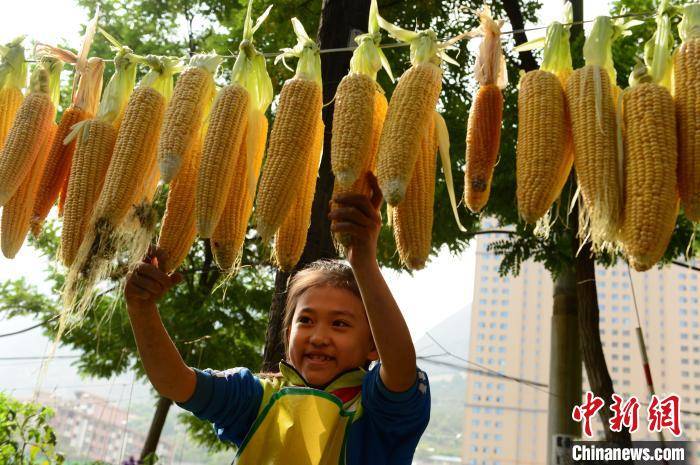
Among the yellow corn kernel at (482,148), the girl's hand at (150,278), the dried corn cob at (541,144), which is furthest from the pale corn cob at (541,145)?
the girl's hand at (150,278)

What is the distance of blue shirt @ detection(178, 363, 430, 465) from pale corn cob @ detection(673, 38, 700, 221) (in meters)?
0.99

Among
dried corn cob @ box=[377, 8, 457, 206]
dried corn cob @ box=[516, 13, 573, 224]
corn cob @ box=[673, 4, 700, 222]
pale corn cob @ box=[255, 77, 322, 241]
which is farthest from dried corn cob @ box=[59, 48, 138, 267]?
corn cob @ box=[673, 4, 700, 222]

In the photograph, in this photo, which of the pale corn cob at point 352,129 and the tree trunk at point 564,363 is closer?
the pale corn cob at point 352,129

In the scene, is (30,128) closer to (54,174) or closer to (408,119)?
(54,174)

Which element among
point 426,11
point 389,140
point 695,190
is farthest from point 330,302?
point 426,11

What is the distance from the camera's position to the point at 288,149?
1688 millimetres

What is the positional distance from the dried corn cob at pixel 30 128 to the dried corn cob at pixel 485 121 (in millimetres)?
1427

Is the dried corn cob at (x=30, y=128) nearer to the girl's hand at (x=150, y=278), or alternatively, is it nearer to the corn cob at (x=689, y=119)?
the girl's hand at (x=150, y=278)

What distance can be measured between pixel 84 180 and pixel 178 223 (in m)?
0.34

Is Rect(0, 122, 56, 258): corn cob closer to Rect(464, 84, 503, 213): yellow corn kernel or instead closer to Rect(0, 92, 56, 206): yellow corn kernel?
Rect(0, 92, 56, 206): yellow corn kernel

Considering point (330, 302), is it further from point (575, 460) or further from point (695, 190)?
point (575, 460)

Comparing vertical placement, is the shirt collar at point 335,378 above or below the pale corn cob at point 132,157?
below

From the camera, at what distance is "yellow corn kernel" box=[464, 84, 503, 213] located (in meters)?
1.80

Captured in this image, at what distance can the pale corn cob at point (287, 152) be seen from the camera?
1622 millimetres
